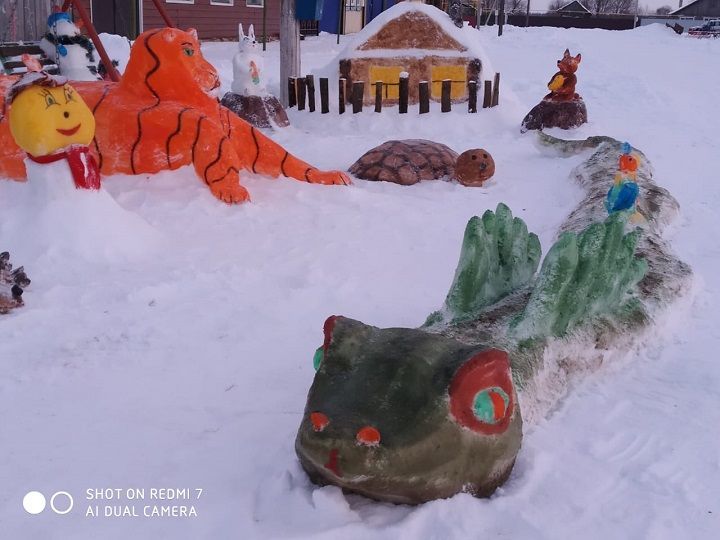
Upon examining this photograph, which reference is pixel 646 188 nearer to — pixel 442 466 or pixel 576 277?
pixel 576 277

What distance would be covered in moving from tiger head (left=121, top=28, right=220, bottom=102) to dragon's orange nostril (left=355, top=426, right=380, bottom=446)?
4.67m

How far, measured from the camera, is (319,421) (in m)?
1.96

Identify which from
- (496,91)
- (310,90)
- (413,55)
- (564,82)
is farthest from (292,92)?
(564,82)

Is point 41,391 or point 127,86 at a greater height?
point 127,86

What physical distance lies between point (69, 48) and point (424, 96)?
476cm

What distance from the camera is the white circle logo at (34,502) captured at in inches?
83.8

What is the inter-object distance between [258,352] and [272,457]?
936mm

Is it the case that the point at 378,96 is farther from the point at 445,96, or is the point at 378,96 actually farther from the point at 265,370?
the point at 265,370

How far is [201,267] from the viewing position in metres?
4.33

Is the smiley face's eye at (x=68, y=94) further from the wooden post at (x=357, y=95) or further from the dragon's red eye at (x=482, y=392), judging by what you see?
the wooden post at (x=357, y=95)

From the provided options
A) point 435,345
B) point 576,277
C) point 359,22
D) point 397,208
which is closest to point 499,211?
point 576,277

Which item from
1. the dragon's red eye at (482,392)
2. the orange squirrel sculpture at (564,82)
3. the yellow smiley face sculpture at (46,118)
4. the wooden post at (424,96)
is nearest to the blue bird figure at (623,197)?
the dragon's red eye at (482,392)

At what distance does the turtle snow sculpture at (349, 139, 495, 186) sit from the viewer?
669cm

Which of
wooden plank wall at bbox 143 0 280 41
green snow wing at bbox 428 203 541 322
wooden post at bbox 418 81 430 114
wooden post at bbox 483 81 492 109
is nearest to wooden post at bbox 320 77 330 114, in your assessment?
wooden post at bbox 418 81 430 114
